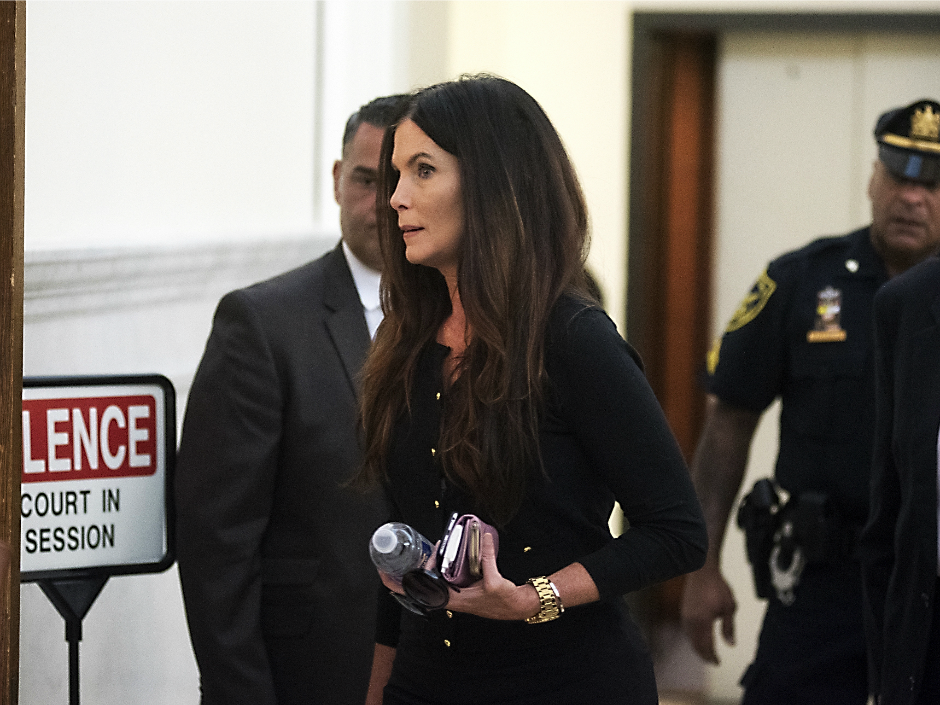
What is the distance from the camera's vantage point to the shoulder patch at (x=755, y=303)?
3.03 metres

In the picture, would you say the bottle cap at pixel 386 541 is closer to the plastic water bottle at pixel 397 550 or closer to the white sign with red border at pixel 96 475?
the plastic water bottle at pixel 397 550

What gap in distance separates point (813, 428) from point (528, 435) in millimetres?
1488

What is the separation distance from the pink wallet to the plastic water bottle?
2 centimetres

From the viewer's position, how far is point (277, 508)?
2.17 m

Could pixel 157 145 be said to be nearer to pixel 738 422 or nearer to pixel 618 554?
pixel 738 422

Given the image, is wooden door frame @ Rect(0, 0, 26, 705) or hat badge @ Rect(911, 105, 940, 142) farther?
hat badge @ Rect(911, 105, 940, 142)

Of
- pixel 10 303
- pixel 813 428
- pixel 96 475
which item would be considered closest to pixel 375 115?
pixel 96 475

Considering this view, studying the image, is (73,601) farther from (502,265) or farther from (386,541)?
(502,265)

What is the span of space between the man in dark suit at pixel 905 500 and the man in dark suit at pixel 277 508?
805 millimetres

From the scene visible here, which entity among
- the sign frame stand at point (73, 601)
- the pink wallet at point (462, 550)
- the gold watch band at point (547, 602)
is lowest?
the sign frame stand at point (73, 601)

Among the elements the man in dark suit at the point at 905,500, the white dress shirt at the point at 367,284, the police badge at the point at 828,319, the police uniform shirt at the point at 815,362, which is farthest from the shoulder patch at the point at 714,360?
the white dress shirt at the point at 367,284

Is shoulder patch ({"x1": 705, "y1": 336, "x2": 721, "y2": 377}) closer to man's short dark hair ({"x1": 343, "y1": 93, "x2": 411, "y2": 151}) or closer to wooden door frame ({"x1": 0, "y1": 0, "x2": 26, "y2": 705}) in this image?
man's short dark hair ({"x1": 343, "y1": 93, "x2": 411, "y2": 151})

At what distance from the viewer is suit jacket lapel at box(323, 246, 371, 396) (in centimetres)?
223

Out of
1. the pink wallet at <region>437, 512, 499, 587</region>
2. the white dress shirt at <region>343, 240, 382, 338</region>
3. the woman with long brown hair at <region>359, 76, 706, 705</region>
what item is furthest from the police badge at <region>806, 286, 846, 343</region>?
the pink wallet at <region>437, 512, 499, 587</region>
